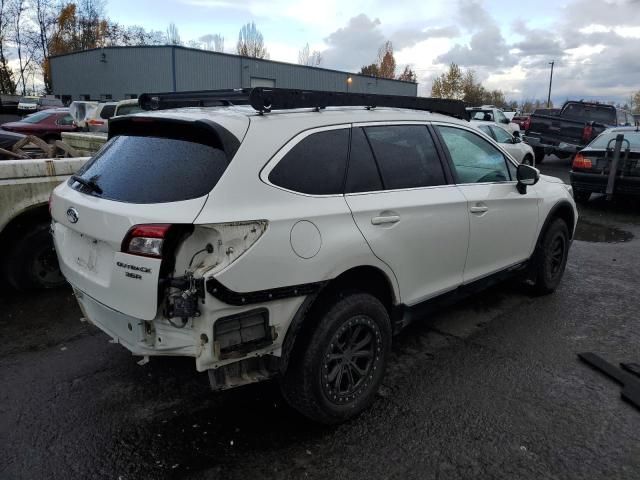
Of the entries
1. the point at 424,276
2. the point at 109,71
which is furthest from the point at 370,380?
the point at 109,71

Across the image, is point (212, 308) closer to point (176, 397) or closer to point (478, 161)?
point (176, 397)

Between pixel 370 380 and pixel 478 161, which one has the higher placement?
pixel 478 161

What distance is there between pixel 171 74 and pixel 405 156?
31620 mm

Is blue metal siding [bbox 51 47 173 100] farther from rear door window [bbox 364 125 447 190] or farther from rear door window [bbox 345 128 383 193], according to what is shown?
rear door window [bbox 345 128 383 193]

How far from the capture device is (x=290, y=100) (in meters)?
2.90

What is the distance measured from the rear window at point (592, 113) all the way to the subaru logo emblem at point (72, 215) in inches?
695

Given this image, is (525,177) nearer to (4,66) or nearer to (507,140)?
(507,140)

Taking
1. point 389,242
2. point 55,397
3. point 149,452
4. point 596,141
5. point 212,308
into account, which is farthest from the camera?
point 596,141

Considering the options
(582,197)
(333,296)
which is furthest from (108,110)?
(333,296)

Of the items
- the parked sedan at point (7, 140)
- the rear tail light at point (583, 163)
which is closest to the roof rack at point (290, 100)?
the parked sedan at point (7, 140)

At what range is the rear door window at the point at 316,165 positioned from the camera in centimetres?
268

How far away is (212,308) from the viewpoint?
2326mm

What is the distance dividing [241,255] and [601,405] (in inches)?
99.0

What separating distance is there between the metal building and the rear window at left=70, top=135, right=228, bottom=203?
2522cm
